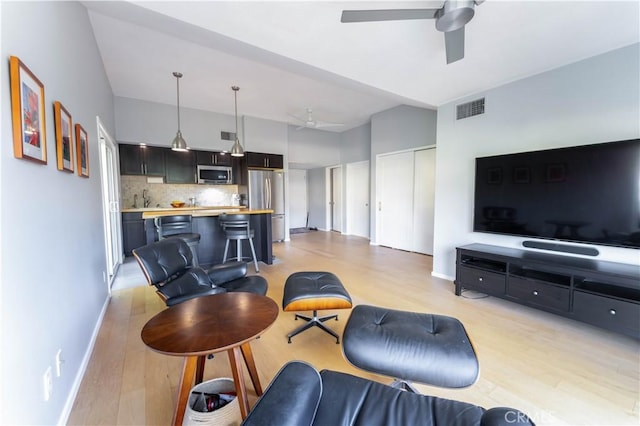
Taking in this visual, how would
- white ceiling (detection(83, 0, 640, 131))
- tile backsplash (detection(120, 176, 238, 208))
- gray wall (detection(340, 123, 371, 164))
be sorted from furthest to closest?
gray wall (detection(340, 123, 371, 164)) < tile backsplash (detection(120, 176, 238, 208)) < white ceiling (detection(83, 0, 640, 131))

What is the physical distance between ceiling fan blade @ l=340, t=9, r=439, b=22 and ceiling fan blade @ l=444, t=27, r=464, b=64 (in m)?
0.35

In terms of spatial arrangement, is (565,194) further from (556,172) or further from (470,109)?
(470,109)

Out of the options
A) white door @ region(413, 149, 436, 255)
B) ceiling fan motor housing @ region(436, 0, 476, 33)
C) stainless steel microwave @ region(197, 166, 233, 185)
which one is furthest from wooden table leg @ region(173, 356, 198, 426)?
stainless steel microwave @ region(197, 166, 233, 185)

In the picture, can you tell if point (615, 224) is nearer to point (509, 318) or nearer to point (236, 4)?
point (509, 318)

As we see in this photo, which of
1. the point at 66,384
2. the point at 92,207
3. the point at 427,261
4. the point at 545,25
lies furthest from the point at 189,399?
the point at 427,261

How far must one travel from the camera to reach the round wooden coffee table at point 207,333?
1.19 meters

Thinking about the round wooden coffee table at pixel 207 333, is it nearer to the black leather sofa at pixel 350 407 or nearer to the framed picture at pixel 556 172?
the black leather sofa at pixel 350 407

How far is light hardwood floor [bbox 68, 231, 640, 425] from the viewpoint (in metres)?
1.50

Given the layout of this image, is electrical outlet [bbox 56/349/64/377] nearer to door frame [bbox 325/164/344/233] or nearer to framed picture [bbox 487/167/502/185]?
framed picture [bbox 487/167/502/185]

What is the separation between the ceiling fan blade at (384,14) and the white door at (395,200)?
3.76m

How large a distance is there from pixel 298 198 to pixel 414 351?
766 centimetres

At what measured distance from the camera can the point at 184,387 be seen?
1.25 m

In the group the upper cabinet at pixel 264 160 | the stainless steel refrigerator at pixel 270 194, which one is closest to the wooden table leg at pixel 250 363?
the stainless steel refrigerator at pixel 270 194

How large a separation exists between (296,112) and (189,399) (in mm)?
5450
